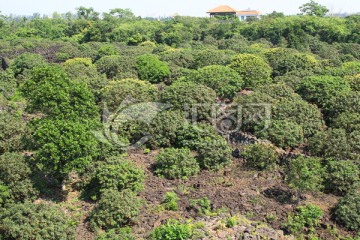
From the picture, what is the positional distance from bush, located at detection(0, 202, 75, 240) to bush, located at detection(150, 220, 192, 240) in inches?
94.0

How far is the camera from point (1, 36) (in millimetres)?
57219

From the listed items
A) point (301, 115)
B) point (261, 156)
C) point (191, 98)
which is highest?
point (191, 98)

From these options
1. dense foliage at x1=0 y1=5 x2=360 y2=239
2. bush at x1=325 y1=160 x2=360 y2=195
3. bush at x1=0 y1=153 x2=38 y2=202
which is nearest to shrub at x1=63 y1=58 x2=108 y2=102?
dense foliage at x1=0 y1=5 x2=360 y2=239

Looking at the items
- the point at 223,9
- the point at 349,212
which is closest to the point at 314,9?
the point at 223,9

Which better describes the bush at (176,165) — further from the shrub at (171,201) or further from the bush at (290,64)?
the bush at (290,64)

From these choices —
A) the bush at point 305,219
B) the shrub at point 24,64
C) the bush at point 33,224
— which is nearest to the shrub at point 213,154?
the bush at point 305,219

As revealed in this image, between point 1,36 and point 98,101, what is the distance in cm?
4211

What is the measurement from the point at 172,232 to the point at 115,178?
3.48m

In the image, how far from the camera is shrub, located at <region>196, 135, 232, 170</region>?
16125mm

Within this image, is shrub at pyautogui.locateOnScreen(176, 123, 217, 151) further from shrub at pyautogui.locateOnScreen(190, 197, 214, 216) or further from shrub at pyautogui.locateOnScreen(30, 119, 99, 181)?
shrub at pyautogui.locateOnScreen(30, 119, 99, 181)

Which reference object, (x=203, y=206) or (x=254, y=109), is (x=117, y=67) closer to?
(x=254, y=109)

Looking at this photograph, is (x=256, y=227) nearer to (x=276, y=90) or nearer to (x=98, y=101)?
(x=276, y=90)

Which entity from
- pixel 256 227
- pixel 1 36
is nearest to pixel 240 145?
pixel 256 227

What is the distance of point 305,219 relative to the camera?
519 inches
